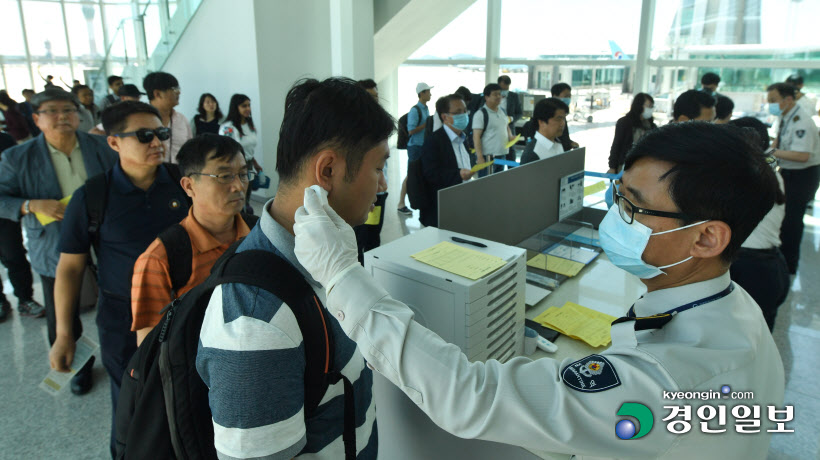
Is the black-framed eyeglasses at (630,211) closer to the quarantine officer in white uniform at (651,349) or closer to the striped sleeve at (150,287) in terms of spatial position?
the quarantine officer in white uniform at (651,349)

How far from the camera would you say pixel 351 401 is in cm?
92

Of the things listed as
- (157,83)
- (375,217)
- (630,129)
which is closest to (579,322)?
(375,217)

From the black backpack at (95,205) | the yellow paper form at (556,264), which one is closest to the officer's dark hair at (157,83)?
the black backpack at (95,205)

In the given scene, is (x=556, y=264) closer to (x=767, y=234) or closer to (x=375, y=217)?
(x=767, y=234)

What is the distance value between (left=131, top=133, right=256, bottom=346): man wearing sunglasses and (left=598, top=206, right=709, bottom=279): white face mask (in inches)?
46.8

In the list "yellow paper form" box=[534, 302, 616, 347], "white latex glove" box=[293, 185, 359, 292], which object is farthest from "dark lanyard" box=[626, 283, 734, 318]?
"yellow paper form" box=[534, 302, 616, 347]

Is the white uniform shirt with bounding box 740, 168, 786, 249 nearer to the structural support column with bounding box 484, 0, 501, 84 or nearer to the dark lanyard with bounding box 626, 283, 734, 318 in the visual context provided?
the dark lanyard with bounding box 626, 283, 734, 318

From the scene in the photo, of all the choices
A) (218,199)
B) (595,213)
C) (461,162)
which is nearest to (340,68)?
(461,162)

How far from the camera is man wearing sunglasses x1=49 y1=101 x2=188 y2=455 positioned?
1.74 m

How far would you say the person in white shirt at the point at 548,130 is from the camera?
3283 mm

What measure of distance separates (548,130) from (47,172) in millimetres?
2982

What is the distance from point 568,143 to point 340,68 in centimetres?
322

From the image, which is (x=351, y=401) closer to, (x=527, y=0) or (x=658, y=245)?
(x=658, y=245)

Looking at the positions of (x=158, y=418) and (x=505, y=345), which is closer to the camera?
(x=158, y=418)
